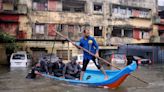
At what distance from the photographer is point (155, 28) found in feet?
146

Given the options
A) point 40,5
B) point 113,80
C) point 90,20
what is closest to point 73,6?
point 90,20

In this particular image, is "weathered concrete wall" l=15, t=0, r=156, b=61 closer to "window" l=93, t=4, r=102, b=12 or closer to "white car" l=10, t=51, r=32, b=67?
"window" l=93, t=4, r=102, b=12

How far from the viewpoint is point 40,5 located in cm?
3759

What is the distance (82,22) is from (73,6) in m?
2.68

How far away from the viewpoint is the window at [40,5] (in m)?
37.3

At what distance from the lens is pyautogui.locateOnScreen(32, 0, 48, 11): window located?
37.3 m

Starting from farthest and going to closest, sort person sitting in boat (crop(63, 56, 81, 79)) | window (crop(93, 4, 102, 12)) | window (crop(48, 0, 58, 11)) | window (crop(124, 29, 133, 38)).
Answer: window (crop(124, 29, 133, 38)), window (crop(93, 4, 102, 12)), window (crop(48, 0, 58, 11)), person sitting in boat (crop(63, 56, 81, 79))

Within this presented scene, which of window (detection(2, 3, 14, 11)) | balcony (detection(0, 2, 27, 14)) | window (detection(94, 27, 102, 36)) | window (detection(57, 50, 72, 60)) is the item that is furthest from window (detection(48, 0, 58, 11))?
window (detection(94, 27, 102, 36))

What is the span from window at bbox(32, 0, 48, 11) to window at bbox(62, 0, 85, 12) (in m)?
2.39

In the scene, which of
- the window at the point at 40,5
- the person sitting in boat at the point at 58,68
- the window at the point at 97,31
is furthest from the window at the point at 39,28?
the person sitting in boat at the point at 58,68

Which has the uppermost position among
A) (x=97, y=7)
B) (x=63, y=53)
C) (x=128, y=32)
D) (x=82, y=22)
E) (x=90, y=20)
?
(x=97, y=7)

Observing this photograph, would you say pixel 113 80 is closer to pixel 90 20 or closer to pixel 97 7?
pixel 90 20

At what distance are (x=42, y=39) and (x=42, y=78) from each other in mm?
17512

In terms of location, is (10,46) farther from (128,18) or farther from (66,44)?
(128,18)
